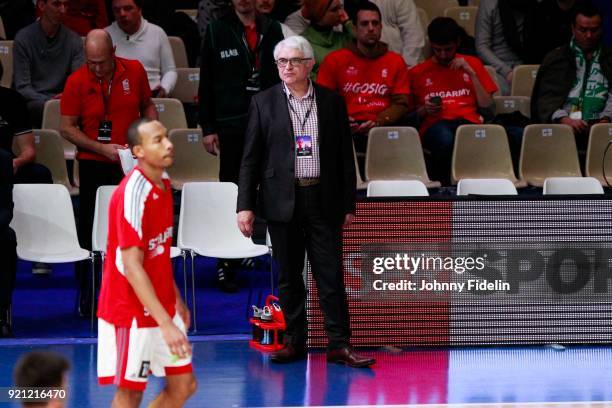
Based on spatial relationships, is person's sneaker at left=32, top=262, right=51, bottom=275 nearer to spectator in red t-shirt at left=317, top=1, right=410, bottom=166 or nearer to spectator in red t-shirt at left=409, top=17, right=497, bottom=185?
spectator in red t-shirt at left=317, top=1, right=410, bottom=166

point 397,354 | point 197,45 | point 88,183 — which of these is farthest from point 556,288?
point 197,45

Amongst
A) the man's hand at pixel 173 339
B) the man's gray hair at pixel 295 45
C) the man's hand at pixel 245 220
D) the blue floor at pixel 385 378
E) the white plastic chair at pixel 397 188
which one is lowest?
the blue floor at pixel 385 378

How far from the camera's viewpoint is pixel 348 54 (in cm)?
1109

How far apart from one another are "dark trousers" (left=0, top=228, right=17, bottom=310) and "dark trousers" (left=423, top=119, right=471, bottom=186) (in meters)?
4.03

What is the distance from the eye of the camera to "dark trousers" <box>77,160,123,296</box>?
368 inches

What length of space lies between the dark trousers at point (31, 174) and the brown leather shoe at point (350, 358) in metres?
3.25

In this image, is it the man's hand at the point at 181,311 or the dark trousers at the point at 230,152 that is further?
the dark trousers at the point at 230,152

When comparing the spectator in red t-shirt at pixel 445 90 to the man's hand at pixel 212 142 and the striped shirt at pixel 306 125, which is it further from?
the striped shirt at pixel 306 125

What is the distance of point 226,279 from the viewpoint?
1009cm

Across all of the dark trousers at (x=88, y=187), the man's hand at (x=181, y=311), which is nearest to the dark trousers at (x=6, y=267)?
the dark trousers at (x=88, y=187)

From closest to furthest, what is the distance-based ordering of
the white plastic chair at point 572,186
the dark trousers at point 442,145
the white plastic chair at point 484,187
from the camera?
the white plastic chair at point 484,187
the white plastic chair at point 572,186
the dark trousers at point 442,145

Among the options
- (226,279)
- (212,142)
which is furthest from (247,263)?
(212,142)

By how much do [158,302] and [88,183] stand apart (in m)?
4.26

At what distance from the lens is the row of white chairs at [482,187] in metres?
9.29
